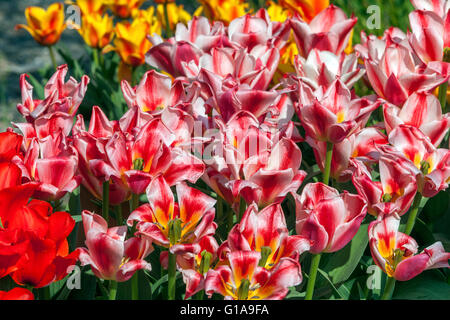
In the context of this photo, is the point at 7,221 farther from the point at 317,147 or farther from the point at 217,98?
the point at 317,147

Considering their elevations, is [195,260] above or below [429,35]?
below

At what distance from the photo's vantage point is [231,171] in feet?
2.84

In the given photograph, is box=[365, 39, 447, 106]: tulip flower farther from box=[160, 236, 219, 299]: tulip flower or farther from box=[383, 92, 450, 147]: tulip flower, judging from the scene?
box=[160, 236, 219, 299]: tulip flower

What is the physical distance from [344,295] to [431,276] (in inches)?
7.3

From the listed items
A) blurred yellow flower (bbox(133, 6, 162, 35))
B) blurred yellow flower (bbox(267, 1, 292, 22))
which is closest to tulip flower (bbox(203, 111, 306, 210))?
blurred yellow flower (bbox(267, 1, 292, 22))

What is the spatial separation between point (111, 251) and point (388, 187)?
0.41m

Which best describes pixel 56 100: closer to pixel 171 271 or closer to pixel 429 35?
pixel 171 271

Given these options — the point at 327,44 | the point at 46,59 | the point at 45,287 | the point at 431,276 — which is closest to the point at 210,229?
the point at 45,287

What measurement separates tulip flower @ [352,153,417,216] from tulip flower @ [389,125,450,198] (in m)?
0.02

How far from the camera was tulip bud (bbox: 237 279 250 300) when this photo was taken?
741 mm

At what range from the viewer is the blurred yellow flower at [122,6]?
7.74 feet

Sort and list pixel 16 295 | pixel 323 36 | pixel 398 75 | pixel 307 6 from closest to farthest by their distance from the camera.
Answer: pixel 16 295
pixel 398 75
pixel 323 36
pixel 307 6

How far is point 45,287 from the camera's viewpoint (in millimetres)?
848

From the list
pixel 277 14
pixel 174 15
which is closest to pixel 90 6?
pixel 174 15
